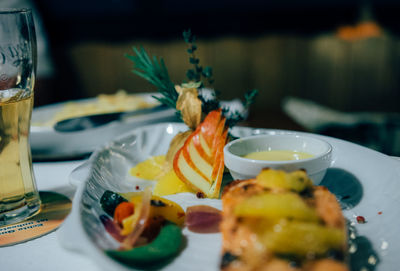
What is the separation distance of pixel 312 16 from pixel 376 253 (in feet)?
18.1

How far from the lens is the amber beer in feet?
4.26

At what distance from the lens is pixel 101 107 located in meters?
2.62

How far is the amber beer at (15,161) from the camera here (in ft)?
4.26

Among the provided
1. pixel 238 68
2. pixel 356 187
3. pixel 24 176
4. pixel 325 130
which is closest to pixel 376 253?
pixel 356 187

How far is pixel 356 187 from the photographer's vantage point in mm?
1287

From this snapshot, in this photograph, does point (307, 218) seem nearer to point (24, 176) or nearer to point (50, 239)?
point (50, 239)

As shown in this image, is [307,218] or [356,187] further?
[356,187]

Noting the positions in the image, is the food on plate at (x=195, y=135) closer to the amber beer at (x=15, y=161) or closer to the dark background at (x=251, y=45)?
the amber beer at (x=15, y=161)

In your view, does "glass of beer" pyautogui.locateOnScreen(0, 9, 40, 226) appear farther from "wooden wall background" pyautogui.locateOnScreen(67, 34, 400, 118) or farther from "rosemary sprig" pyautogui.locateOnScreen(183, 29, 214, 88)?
"wooden wall background" pyautogui.locateOnScreen(67, 34, 400, 118)

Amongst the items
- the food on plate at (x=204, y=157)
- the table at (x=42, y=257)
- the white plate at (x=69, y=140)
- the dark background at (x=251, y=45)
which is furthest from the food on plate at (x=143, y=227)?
the dark background at (x=251, y=45)

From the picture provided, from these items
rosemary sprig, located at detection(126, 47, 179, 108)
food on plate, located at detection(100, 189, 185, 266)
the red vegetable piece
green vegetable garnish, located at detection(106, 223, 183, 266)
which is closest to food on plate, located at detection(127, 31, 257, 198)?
rosemary sprig, located at detection(126, 47, 179, 108)

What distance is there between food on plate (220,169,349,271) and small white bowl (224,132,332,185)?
0.70 feet

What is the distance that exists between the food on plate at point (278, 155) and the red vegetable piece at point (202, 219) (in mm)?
283

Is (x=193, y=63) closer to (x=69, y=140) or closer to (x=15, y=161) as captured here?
(x=15, y=161)
